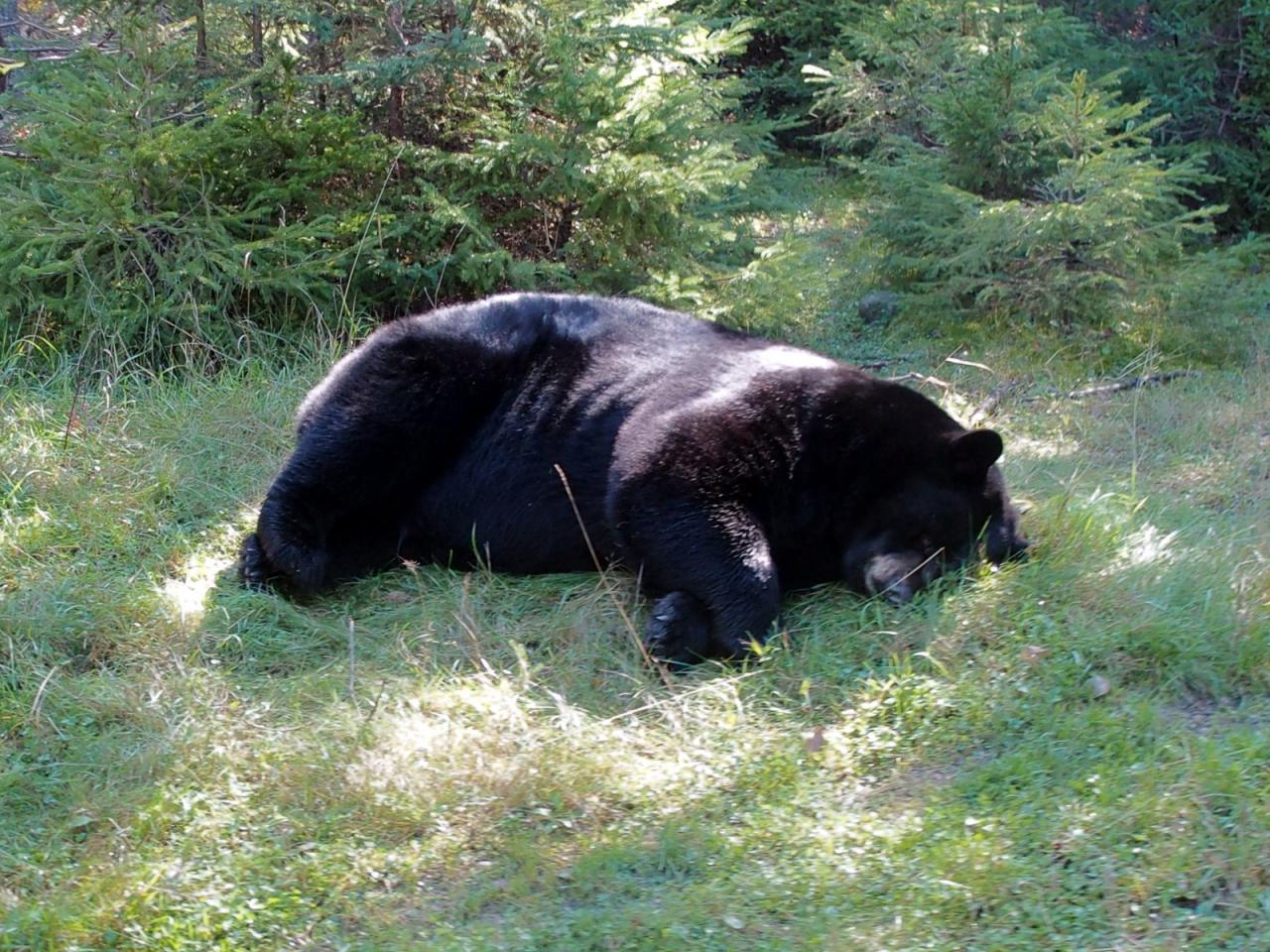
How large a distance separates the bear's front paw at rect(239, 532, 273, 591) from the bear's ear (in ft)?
9.62

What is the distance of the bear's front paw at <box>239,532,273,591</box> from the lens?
5.18 metres

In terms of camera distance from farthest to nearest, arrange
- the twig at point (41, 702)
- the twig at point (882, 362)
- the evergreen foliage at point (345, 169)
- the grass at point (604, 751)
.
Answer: the twig at point (882, 362), the evergreen foliage at point (345, 169), the twig at point (41, 702), the grass at point (604, 751)

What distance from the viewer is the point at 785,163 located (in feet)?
50.3

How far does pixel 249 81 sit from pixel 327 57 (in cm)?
80

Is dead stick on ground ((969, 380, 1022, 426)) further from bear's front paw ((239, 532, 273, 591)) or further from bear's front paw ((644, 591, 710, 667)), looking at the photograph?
bear's front paw ((239, 532, 273, 591))

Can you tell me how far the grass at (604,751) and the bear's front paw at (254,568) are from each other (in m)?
0.11

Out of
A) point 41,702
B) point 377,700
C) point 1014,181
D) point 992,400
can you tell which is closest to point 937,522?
point 377,700

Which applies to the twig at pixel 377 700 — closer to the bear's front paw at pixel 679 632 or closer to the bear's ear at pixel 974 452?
the bear's front paw at pixel 679 632

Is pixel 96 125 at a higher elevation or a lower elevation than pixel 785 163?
higher

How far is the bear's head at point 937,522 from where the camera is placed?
16.6 ft

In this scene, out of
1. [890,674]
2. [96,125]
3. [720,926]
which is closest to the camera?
[720,926]

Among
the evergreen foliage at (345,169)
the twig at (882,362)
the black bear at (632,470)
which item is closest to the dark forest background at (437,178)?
the evergreen foliage at (345,169)

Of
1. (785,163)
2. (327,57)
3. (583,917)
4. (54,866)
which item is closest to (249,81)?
(327,57)

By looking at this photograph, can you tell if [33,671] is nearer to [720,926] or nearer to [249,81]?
[720,926]
